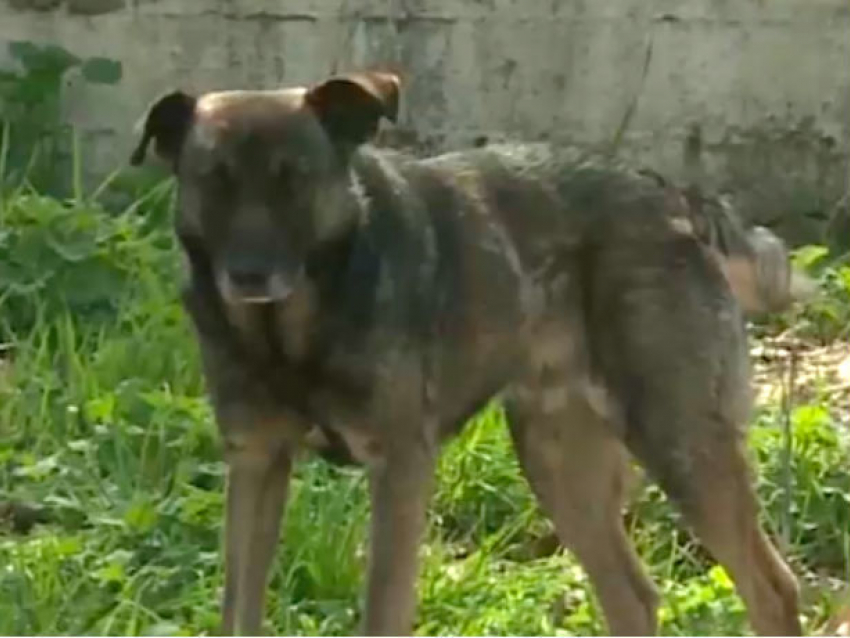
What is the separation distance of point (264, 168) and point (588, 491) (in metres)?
1.45

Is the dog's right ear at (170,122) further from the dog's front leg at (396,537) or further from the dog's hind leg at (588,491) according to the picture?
the dog's hind leg at (588,491)

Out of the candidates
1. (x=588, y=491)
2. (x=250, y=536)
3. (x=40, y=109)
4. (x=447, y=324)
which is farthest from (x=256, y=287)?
(x=40, y=109)

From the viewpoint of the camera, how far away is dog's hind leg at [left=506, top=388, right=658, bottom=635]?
17.7ft

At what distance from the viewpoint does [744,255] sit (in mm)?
5477

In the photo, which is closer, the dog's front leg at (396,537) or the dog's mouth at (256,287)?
the dog's mouth at (256,287)

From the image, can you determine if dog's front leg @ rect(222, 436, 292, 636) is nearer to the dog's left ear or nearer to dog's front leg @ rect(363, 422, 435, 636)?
dog's front leg @ rect(363, 422, 435, 636)

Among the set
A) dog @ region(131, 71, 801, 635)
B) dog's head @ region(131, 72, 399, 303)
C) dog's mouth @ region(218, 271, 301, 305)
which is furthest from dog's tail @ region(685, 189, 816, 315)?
dog's mouth @ region(218, 271, 301, 305)

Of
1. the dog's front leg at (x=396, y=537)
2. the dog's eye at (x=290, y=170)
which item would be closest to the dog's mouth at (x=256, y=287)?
the dog's eye at (x=290, y=170)

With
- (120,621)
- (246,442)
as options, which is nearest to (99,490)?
(120,621)

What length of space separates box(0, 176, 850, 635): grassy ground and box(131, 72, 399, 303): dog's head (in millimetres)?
1199

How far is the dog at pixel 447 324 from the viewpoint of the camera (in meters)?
4.56

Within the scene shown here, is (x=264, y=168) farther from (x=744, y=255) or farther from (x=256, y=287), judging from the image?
(x=744, y=255)

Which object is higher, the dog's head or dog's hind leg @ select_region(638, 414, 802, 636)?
the dog's head

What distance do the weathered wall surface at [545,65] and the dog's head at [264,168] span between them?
410 centimetres
